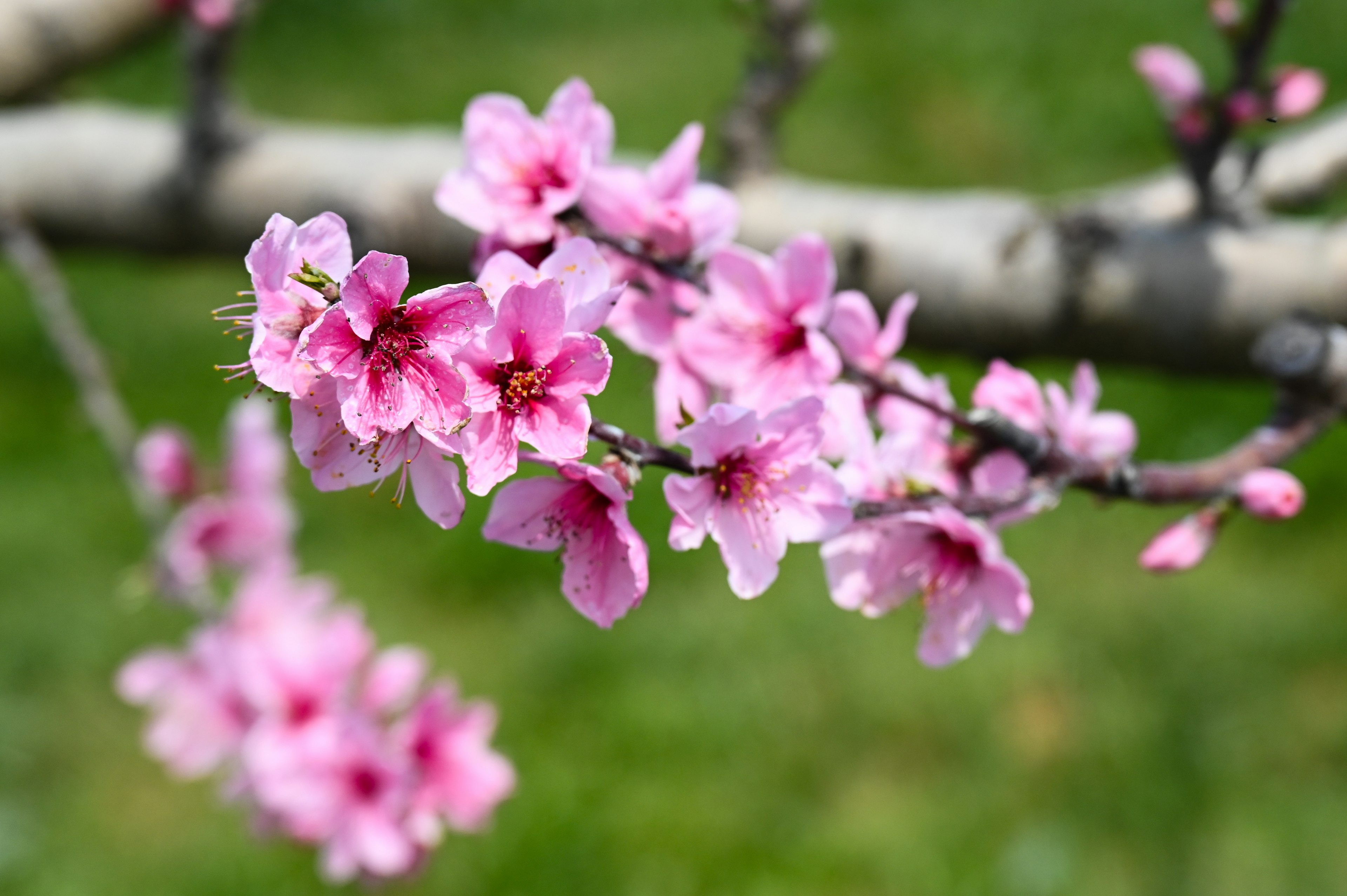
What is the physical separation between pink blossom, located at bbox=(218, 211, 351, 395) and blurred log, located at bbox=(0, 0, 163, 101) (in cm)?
172

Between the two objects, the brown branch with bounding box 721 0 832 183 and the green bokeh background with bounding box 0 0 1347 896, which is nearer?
the brown branch with bounding box 721 0 832 183

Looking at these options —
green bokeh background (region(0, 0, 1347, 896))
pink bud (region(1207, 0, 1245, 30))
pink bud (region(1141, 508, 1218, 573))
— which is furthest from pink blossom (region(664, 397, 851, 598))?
pink bud (region(1207, 0, 1245, 30))

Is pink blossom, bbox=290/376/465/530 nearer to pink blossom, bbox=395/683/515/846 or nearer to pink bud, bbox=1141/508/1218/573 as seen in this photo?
pink bud, bbox=1141/508/1218/573

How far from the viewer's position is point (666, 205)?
1.08m

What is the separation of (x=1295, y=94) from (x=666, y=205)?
1297mm

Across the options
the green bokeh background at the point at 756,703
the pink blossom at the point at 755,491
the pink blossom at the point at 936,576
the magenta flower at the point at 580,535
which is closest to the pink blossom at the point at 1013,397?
the pink blossom at the point at 936,576

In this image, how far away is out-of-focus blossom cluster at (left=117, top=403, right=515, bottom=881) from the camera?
1827 millimetres

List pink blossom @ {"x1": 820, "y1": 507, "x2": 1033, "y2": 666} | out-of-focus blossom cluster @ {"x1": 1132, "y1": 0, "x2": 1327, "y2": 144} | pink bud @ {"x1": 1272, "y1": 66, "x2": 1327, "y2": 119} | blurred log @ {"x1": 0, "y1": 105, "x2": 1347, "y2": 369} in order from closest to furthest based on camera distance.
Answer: pink blossom @ {"x1": 820, "y1": 507, "x2": 1033, "y2": 666}, blurred log @ {"x1": 0, "y1": 105, "x2": 1347, "y2": 369}, out-of-focus blossom cluster @ {"x1": 1132, "y1": 0, "x2": 1327, "y2": 144}, pink bud @ {"x1": 1272, "y1": 66, "x2": 1327, "y2": 119}

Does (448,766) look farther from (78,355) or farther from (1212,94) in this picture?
(1212,94)

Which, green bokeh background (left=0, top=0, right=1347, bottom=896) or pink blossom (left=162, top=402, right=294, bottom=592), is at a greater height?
pink blossom (left=162, top=402, right=294, bottom=592)

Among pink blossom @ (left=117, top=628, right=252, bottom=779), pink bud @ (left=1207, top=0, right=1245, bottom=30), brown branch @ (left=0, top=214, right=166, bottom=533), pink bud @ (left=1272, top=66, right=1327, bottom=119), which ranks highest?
pink bud @ (left=1207, top=0, right=1245, bottom=30)

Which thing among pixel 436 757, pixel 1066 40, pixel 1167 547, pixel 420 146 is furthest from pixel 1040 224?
pixel 1066 40

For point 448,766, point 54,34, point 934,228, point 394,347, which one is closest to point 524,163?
point 394,347

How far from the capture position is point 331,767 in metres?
1.85
